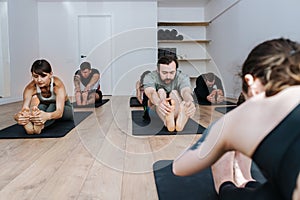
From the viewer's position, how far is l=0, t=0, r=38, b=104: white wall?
507cm

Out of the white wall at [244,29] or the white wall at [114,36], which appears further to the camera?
the white wall at [114,36]

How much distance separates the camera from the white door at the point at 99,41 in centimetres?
650

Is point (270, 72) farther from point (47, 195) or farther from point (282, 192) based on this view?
point (47, 195)

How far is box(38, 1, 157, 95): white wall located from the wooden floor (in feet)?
14.2

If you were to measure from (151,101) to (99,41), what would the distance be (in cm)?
447

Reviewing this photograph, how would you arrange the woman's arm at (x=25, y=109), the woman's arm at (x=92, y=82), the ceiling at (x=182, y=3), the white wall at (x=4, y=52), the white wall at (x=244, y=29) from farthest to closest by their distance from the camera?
the ceiling at (x=182, y=3) < the white wall at (x=4, y=52) < the woman's arm at (x=92, y=82) < the white wall at (x=244, y=29) < the woman's arm at (x=25, y=109)

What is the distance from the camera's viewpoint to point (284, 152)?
1.73 feet

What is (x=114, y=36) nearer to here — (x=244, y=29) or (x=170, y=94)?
(x=244, y=29)

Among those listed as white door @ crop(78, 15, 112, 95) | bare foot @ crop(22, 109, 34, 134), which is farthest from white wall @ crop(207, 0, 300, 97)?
white door @ crop(78, 15, 112, 95)

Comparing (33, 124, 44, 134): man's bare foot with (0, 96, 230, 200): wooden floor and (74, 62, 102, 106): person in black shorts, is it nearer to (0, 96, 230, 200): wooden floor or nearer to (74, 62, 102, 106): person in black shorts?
(0, 96, 230, 200): wooden floor

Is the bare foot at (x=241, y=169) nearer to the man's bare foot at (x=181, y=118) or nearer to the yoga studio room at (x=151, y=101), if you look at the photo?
the yoga studio room at (x=151, y=101)

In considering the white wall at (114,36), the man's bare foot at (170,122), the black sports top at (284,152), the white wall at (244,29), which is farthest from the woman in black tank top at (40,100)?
the white wall at (114,36)

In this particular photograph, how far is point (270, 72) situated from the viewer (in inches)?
22.4

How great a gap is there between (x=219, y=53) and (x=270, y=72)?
18.6 ft
